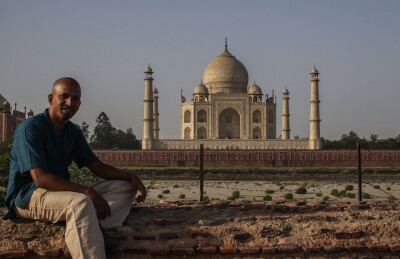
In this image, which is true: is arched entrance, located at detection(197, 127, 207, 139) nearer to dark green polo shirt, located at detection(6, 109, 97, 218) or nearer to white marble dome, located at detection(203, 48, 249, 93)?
white marble dome, located at detection(203, 48, 249, 93)

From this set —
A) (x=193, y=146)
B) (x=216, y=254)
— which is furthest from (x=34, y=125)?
(x=193, y=146)

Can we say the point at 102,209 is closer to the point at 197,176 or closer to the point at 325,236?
the point at 325,236

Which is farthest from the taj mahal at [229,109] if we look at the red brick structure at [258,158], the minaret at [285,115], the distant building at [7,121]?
the distant building at [7,121]

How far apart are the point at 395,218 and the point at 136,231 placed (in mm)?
1655

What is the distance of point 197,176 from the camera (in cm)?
2495

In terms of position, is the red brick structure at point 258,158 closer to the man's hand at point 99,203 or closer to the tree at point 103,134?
the tree at point 103,134

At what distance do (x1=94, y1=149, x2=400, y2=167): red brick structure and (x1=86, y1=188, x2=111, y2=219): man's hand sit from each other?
1086 inches

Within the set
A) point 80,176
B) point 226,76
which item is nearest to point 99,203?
point 80,176

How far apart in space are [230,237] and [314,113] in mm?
31475

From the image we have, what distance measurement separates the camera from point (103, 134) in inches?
1590

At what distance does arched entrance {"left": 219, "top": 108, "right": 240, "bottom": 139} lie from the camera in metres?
37.9

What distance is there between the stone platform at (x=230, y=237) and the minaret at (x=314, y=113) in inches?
1195

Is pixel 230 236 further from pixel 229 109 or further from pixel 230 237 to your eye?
pixel 229 109

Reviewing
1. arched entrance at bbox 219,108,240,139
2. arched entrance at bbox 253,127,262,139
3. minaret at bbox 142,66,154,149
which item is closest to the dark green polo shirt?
minaret at bbox 142,66,154,149
